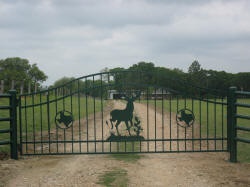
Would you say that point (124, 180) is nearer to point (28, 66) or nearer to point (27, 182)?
point (27, 182)

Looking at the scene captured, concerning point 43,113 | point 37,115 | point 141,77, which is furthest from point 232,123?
point 43,113

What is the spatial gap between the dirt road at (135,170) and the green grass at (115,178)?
0.09 m

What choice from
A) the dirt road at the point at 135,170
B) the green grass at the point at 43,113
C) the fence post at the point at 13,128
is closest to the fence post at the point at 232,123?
the dirt road at the point at 135,170

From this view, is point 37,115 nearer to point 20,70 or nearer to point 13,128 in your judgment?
point 13,128

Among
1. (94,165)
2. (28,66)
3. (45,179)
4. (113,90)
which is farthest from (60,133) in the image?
(28,66)

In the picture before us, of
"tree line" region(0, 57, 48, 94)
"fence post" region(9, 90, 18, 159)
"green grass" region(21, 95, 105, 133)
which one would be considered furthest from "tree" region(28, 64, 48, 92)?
"fence post" region(9, 90, 18, 159)

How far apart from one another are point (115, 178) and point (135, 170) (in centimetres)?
69

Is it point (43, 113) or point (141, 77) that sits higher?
point (141, 77)

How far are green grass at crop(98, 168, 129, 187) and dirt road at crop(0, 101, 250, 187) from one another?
0.09 m

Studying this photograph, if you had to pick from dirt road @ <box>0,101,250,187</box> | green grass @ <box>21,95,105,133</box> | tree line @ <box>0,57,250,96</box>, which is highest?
tree line @ <box>0,57,250,96</box>

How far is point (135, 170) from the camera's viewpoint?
21.5 feet

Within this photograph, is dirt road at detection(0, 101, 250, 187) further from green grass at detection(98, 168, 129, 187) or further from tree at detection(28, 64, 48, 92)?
tree at detection(28, 64, 48, 92)

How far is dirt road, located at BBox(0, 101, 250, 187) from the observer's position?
19.1ft

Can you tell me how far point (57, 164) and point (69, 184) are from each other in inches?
62.8
